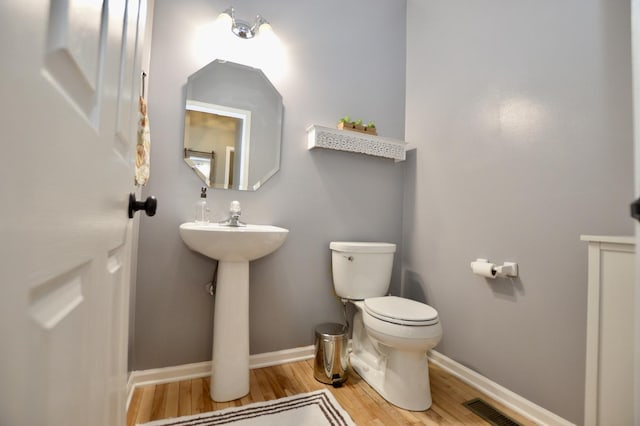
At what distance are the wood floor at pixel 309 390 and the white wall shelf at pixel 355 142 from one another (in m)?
1.40

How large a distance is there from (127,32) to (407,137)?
6.60 ft

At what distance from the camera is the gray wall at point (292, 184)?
1559mm

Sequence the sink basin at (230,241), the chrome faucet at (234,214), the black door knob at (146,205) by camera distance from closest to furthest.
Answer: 1. the black door knob at (146,205)
2. the sink basin at (230,241)
3. the chrome faucet at (234,214)

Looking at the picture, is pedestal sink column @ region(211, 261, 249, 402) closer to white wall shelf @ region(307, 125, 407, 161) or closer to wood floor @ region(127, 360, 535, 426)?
wood floor @ region(127, 360, 535, 426)

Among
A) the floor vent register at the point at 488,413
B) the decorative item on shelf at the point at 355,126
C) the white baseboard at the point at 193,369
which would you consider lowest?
the floor vent register at the point at 488,413

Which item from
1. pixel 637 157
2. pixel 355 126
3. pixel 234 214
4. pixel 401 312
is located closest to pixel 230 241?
pixel 234 214

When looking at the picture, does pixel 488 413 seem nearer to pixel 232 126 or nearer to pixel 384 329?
pixel 384 329

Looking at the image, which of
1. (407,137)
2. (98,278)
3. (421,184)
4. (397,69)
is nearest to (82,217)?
(98,278)

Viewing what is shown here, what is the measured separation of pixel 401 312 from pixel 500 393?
678mm

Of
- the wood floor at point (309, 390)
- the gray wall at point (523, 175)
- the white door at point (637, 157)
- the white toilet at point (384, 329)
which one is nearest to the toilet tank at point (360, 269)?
the white toilet at point (384, 329)

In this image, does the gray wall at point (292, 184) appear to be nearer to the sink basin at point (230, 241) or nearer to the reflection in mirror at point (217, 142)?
the reflection in mirror at point (217, 142)

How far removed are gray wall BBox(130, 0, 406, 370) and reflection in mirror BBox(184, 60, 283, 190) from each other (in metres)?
0.06

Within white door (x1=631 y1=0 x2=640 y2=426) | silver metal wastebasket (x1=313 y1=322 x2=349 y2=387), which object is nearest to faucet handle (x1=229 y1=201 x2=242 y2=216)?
silver metal wastebasket (x1=313 y1=322 x2=349 y2=387)

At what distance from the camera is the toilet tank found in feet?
5.88
